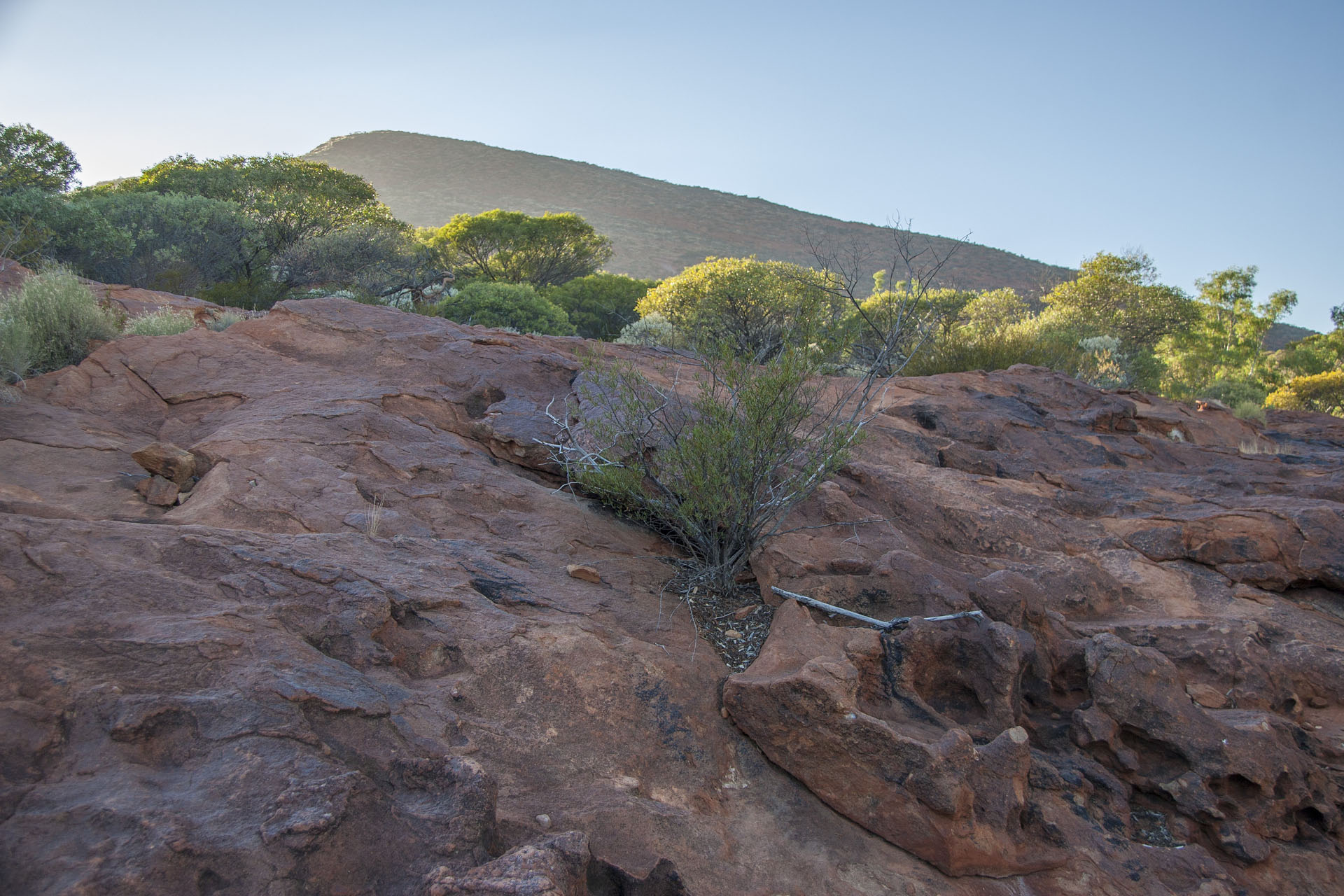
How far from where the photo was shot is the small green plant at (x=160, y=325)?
6363mm

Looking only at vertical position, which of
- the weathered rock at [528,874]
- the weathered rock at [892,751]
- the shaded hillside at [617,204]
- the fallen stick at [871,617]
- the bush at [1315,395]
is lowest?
the weathered rock at [892,751]

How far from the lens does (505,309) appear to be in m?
15.7

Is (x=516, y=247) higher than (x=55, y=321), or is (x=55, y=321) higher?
(x=516, y=247)

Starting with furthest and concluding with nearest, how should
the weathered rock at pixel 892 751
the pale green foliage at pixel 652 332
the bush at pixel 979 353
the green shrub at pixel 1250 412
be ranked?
1. the pale green foliage at pixel 652 332
2. the green shrub at pixel 1250 412
3. the bush at pixel 979 353
4. the weathered rock at pixel 892 751

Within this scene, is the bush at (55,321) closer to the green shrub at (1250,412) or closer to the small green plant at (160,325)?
the small green plant at (160,325)

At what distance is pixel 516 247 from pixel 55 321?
21.6 m

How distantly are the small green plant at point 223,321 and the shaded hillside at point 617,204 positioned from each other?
4428 centimetres

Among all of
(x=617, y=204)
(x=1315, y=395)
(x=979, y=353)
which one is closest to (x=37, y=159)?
(x=979, y=353)

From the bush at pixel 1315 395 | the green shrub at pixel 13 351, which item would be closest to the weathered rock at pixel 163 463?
the green shrub at pixel 13 351

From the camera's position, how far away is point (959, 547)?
5.28m

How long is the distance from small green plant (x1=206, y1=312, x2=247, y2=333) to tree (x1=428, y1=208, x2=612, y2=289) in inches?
709

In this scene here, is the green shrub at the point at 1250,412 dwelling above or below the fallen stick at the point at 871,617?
above

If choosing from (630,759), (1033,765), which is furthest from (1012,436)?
(630,759)

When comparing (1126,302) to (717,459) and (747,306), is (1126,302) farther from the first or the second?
(717,459)
